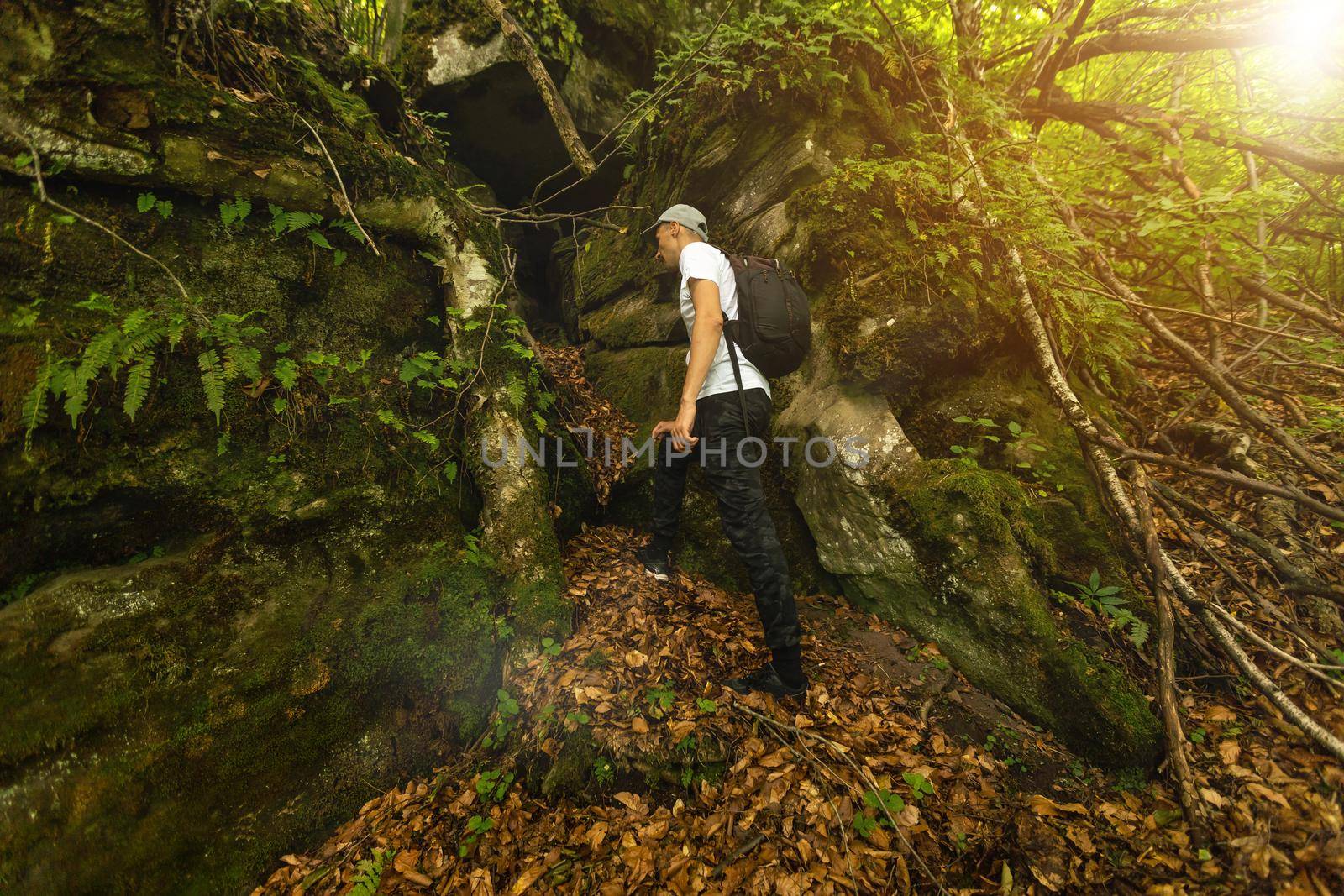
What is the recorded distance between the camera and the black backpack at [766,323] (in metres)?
3.71

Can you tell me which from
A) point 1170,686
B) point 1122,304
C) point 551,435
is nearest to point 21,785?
point 551,435

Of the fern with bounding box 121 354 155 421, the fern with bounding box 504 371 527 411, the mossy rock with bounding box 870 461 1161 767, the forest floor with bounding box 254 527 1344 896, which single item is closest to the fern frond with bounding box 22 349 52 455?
the fern with bounding box 121 354 155 421

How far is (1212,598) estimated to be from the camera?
11.1 feet

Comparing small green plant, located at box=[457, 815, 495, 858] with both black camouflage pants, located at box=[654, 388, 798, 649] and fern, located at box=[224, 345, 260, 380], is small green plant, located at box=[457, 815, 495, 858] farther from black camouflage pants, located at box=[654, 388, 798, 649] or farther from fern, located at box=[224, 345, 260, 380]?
fern, located at box=[224, 345, 260, 380]

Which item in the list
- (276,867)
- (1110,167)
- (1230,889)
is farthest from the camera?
(1110,167)

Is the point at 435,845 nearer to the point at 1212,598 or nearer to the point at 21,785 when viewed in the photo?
the point at 21,785

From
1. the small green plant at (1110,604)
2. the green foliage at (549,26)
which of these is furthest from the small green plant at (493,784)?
the green foliage at (549,26)

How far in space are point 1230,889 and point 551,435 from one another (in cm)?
552

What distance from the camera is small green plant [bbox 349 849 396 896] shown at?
269cm

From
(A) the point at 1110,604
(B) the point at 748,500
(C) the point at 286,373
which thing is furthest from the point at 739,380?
(C) the point at 286,373

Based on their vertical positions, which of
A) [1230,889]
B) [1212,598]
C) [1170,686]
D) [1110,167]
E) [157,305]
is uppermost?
[1110,167]

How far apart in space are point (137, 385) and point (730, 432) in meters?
4.07

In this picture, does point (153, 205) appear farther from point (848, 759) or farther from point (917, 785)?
point (917, 785)

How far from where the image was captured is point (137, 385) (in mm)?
2906
